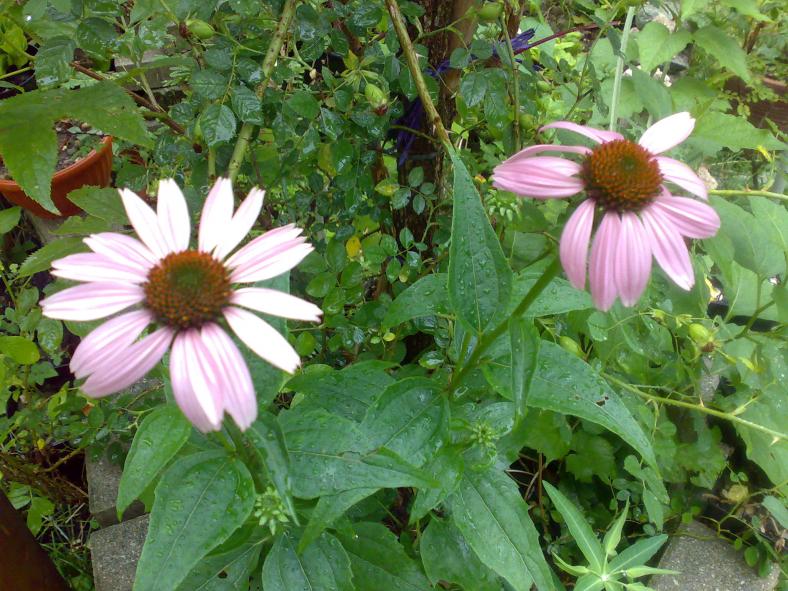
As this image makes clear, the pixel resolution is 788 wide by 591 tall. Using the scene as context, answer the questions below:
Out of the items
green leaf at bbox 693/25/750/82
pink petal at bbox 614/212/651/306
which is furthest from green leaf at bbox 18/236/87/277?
green leaf at bbox 693/25/750/82

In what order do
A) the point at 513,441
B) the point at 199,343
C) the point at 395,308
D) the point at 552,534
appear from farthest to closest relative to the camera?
1. the point at 552,534
2. the point at 513,441
3. the point at 395,308
4. the point at 199,343

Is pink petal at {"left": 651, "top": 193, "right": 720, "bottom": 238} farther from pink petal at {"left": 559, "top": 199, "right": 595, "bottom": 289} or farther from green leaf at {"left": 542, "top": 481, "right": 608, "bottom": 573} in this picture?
green leaf at {"left": 542, "top": 481, "right": 608, "bottom": 573}

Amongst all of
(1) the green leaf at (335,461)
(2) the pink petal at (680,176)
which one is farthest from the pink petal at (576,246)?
(1) the green leaf at (335,461)

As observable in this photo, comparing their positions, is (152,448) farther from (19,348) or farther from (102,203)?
(19,348)

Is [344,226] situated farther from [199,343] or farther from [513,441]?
[199,343]

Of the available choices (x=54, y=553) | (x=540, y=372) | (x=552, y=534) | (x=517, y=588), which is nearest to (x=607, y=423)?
(x=540, y=372)

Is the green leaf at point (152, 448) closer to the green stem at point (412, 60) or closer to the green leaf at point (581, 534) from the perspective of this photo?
the green stem at point (412, 60)
